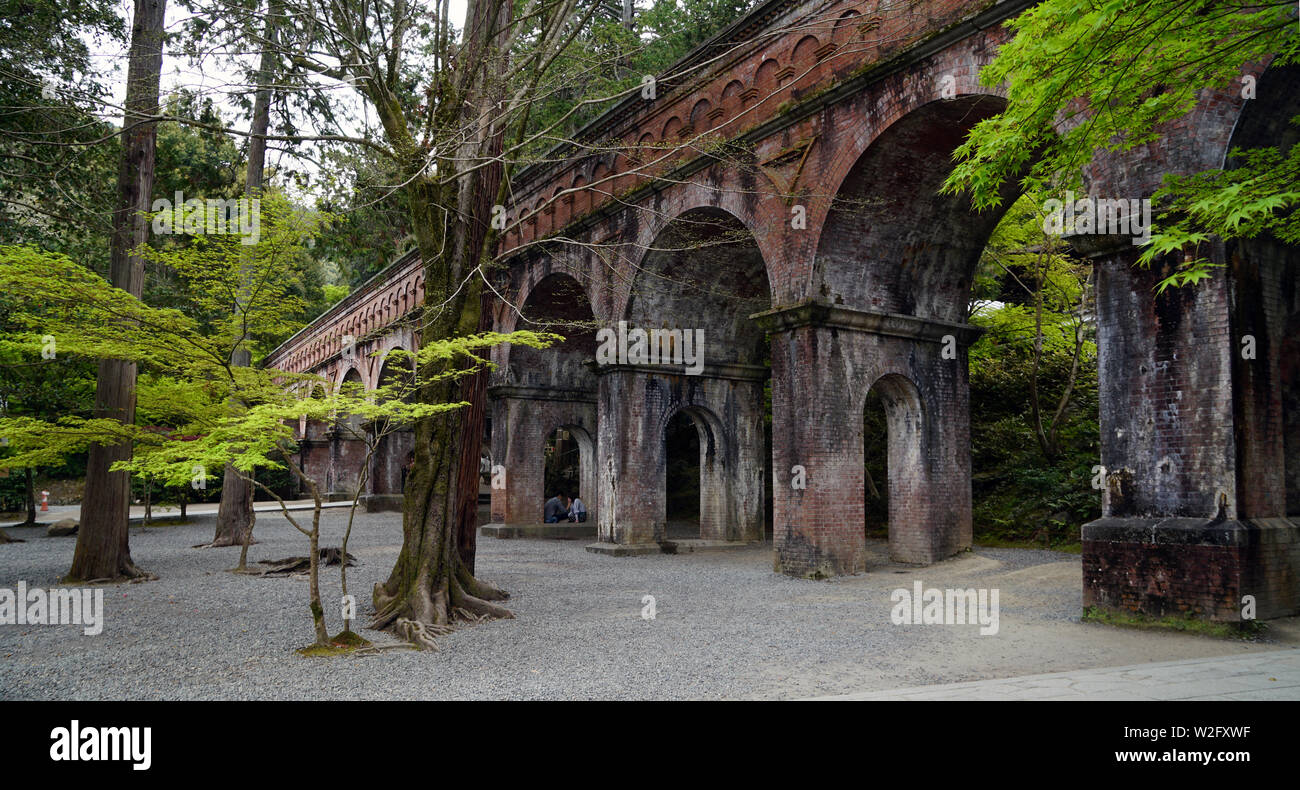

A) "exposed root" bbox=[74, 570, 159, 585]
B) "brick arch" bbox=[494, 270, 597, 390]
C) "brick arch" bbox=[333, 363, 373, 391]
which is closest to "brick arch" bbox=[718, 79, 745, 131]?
"brick arch" bbox=[494, 270, 597, 390]

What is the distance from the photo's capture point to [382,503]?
101 feet

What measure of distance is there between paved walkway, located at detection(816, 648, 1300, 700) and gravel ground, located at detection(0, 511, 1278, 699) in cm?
50

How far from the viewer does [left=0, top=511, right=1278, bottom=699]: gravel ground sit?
19.8 ft

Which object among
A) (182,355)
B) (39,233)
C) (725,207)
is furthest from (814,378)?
(39,233)

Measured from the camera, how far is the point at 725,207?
1435 cm

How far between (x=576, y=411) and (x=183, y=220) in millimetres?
12691

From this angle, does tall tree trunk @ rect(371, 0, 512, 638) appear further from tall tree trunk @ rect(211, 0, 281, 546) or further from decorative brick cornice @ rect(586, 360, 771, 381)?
decorative brick cornice @ rect(586, 360, 771, 381)

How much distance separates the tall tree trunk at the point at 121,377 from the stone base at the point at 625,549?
838 centimetres

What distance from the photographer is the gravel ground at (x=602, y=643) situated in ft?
19.8

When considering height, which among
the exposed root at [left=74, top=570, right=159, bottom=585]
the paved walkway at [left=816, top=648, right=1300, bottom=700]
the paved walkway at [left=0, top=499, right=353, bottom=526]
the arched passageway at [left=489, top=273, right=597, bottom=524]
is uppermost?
the arched passageway at [left=489, top=273, right=597, bottom=524]

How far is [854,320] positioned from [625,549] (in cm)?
688

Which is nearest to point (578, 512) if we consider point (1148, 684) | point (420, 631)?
point (420, 631)

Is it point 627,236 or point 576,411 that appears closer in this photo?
point 627,236
